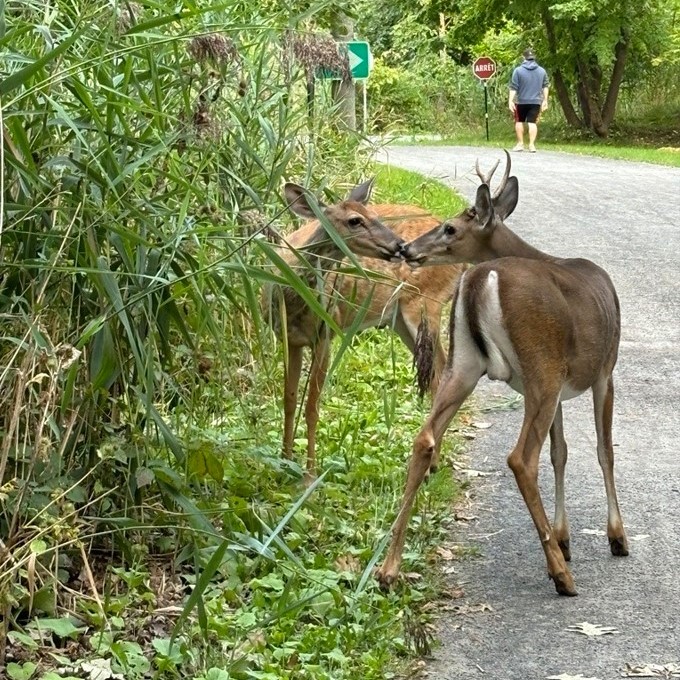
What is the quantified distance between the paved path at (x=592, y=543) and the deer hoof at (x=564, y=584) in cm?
4

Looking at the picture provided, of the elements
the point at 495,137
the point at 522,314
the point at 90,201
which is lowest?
the point at 495,137

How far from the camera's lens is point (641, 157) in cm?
2722

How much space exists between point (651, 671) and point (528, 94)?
84.2ft

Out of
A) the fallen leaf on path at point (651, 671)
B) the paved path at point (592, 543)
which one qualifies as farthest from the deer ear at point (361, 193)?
the fallen leaf on path at point (651, 671)

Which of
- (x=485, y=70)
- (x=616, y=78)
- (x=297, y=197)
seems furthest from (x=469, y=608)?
(x=485, y=70)

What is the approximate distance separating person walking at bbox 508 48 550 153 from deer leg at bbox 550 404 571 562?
23.8 m

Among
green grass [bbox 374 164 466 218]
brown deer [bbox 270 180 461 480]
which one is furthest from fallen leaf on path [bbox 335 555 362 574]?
green grass [bbox 374 164 466 218]

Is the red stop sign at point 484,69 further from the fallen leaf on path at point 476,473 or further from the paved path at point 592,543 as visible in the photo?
the fallen leaf on path at point 476,473

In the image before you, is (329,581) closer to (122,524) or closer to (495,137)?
(122,524)

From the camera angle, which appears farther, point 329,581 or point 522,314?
point 522,314

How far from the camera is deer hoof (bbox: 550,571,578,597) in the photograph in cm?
528

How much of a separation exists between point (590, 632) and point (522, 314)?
50.7 inches

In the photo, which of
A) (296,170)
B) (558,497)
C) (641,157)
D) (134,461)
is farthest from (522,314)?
(641,157)

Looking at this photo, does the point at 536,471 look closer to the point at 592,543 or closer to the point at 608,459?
the point at 608,459
